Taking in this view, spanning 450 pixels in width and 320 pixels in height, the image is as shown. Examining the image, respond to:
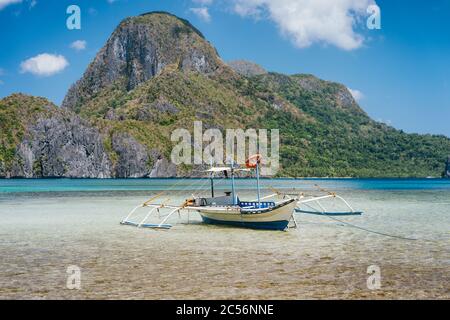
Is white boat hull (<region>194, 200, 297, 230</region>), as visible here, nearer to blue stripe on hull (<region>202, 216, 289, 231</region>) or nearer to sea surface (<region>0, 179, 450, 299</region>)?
blue stripe on hull (<region>202, 216, 289, 231</region>)

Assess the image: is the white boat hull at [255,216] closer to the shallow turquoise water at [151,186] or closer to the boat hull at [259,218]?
the boat hull at [259,218]

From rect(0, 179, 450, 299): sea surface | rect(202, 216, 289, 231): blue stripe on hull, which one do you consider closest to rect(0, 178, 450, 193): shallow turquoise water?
rect(202, 216, 289, 231): blue stripe on hull

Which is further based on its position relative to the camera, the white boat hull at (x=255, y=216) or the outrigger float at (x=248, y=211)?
the outrigger float at (x=248, y=211)

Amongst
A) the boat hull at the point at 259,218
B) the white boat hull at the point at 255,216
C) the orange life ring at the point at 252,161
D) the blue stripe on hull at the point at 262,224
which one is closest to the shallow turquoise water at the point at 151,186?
the white boat hull at the point at 255,216

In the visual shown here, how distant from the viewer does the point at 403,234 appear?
2947 centimetres

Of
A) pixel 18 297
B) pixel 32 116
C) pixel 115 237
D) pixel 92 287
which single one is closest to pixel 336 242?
pixel 115 237

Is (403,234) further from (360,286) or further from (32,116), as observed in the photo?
(32,116)

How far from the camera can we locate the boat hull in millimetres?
28917

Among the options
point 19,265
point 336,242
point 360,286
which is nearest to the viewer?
point 360,286

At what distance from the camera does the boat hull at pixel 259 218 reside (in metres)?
28.9

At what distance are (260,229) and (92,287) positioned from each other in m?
16.2

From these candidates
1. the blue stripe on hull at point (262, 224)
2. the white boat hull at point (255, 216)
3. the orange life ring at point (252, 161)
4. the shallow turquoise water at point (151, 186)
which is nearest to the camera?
the white boat hull at point (255, 216)
